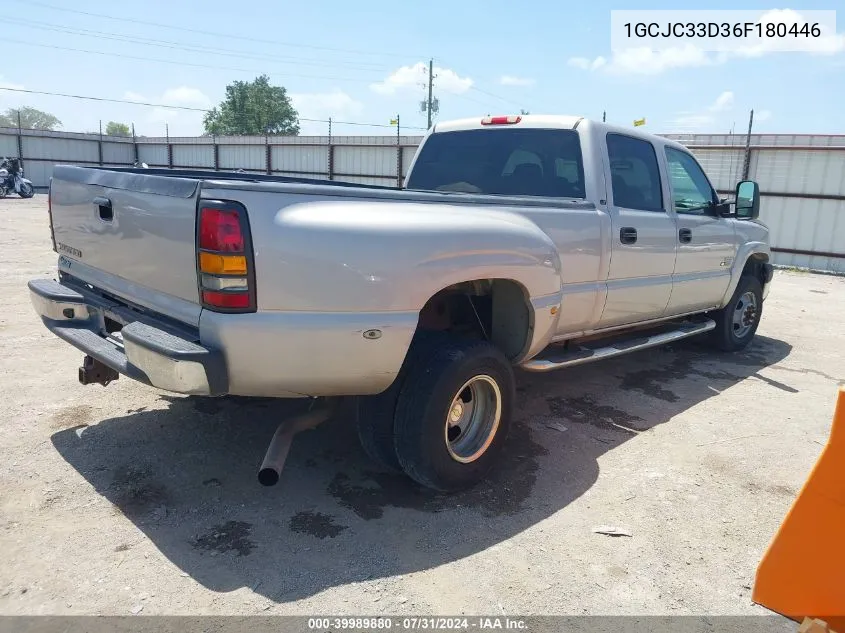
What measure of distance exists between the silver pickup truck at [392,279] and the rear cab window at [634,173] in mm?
16

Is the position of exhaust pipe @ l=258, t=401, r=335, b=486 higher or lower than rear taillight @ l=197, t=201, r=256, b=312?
lower

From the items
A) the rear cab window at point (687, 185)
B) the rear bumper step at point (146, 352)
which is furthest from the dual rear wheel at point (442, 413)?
the rear cab window at point (687, 185)

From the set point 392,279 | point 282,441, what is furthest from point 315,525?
point 392,279

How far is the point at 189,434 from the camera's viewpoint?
3.89 metres

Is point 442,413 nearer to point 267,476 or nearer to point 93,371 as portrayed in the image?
point 267,476

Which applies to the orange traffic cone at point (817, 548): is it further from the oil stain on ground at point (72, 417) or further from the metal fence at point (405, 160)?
the metal fence at point (405, 160)

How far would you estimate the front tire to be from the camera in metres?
3.05

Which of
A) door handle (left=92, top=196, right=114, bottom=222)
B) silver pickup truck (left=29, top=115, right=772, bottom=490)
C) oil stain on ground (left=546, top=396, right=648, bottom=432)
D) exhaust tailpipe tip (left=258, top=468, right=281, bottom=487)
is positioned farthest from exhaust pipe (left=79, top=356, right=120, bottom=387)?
oil stain on ground (left=546, top=396, right=648, bottom=432)

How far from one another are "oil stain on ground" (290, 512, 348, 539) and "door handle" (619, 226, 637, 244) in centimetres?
262

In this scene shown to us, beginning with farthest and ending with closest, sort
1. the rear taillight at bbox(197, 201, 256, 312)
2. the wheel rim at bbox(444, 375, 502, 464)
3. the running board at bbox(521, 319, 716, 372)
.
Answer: the running board at bbox(521, 319, 716, 372), the wheel rim at bbox(444, 375, 502, 464), the rear taillight at bbox(197, 201, 256, 312)

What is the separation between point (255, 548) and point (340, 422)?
1.49 meters

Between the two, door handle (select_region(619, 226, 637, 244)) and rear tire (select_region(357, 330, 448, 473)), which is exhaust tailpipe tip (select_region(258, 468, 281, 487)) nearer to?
rear tire (select_region(357, 330, 448, 473))

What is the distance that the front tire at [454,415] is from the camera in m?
3.05

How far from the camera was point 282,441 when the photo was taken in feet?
10.5
